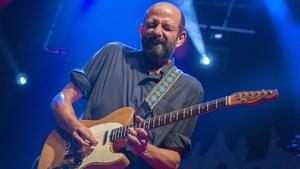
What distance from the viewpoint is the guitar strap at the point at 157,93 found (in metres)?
2.87

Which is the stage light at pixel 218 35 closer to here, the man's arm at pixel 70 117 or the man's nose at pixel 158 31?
the man's nose at pixel 158 31

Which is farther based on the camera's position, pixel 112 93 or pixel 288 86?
pixel 288 86

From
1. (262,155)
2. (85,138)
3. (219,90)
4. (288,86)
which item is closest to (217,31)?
(219,90)

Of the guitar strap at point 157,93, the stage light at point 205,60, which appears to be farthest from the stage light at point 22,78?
the guitar strap at point 157,93

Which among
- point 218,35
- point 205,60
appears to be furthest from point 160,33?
point 218,35

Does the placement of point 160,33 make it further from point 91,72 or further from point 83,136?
point 83,136

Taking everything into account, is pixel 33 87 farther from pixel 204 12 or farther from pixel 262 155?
pixel 262 155

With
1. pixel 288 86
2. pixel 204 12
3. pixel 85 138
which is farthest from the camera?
pixel 204 12

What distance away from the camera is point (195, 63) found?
6258mm

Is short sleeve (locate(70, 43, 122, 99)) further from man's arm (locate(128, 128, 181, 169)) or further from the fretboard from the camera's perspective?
man's arm (locate(128, 128, 181, 169))

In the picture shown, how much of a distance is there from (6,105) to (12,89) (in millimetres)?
265

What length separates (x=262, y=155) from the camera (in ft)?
17.3

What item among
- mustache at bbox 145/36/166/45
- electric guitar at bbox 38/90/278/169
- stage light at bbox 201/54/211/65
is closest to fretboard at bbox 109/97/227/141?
electric guitar at bbox 38/90/278/169

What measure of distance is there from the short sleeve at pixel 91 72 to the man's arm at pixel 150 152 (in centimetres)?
64
